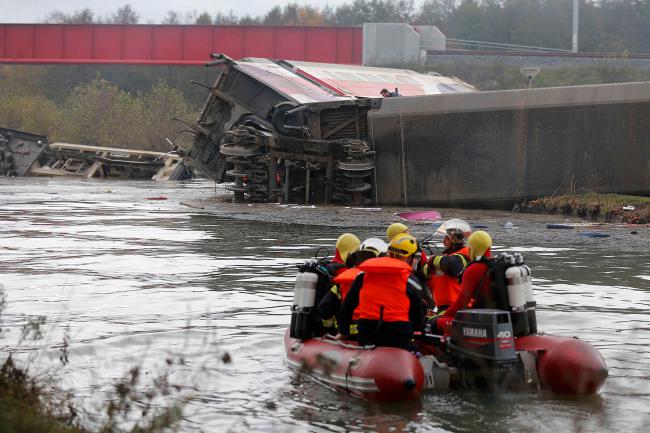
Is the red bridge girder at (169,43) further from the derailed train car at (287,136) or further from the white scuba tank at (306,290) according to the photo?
the white scuba tank at (306,290)

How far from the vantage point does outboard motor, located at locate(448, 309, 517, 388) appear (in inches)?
378

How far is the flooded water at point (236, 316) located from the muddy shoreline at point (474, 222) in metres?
0.36

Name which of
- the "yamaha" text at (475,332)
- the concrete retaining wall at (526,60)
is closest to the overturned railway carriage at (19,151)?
the concrete retaining wall at (526,60)

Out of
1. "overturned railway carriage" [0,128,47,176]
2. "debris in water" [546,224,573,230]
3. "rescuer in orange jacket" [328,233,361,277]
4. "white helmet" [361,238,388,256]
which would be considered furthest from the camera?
"overturned railway carriage" [0,128,47,176]

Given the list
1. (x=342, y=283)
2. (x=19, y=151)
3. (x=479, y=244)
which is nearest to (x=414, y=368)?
(x=342, y=283)

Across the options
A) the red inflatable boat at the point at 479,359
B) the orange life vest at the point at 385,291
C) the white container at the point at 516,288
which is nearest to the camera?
the red inflatable boat at the point at 479,359

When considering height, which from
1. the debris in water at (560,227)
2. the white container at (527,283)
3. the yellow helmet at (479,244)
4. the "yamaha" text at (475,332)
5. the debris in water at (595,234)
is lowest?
the debris in water at (560,227)

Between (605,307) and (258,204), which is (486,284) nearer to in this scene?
(605,307)

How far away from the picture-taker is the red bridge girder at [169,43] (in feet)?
187

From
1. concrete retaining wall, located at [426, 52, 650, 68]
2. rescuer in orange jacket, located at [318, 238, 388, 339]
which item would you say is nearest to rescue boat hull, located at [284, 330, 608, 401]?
rescuer in orange jacket, located at [318, 238, 388, 339]

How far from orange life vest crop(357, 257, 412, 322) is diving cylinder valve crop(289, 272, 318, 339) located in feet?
3.63

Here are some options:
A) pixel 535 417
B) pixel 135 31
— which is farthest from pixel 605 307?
pixel 135 31

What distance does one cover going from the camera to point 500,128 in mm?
30547

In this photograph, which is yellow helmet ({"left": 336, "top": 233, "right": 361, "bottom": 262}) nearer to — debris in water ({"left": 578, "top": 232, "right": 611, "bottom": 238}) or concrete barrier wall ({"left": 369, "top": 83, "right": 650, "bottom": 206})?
debris in water ({"left": 578, "top": 232, "right": 611, "bottom": 238})
